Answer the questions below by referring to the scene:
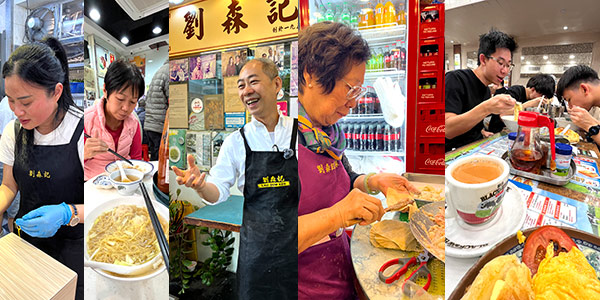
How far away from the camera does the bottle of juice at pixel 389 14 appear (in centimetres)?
100

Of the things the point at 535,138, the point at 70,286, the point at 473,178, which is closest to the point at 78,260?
the point at 70,286

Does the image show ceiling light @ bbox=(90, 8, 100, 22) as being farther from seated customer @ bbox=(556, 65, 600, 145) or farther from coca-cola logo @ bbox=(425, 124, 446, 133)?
seated customer @ bbox=(556, 65, 600, 145)

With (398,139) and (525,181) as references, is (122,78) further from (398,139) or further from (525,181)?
(525,181)

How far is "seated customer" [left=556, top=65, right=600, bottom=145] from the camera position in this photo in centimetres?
96

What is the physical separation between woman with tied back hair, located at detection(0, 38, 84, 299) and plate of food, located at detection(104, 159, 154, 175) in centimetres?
13

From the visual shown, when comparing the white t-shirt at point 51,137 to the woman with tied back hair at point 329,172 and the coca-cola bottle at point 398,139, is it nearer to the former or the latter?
the woman with tied back hair at point 329,172

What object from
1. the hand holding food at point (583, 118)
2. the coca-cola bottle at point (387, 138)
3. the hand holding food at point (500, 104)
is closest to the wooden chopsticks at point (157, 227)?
the coca-cola bottle at point (387, 138)

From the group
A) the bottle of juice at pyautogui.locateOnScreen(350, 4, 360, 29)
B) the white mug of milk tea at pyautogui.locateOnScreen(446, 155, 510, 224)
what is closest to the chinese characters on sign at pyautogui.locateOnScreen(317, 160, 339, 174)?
the white mug of milk tea at pyautogui.locateOnScreen(446, 155, 510, 224)

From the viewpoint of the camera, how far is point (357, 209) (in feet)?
3.45

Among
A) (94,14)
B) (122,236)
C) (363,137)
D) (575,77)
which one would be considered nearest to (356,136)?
(363,137)

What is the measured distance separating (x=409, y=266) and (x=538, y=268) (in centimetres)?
36

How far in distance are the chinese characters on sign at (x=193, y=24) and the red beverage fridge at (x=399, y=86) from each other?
0.47m

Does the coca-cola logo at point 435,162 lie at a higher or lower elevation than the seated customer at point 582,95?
lower

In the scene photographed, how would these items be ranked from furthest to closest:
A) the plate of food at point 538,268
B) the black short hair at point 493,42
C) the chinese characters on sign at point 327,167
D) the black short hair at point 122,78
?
the black short hair at point 122,78 < the chinese characters on sign at point 327,167 < the black short hair at point 493,42 < the plate of food at point 538,268
